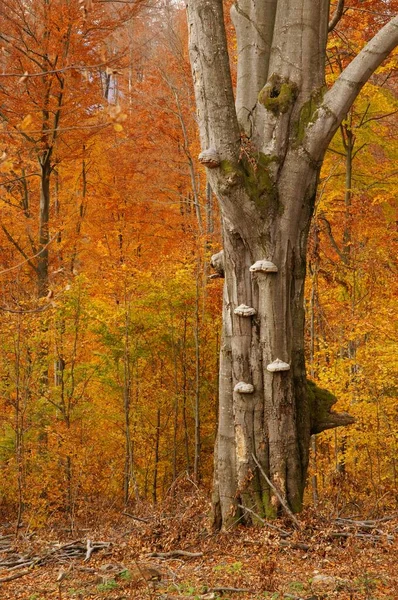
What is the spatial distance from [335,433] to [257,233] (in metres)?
5.67

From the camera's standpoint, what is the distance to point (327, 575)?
384cm

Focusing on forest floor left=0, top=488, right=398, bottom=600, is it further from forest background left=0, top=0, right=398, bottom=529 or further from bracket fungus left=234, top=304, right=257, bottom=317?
forest background left=0, top=0, right=398, bottom=529

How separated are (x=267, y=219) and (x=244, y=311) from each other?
0.79 metres

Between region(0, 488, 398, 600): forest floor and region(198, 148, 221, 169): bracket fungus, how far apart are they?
289cm

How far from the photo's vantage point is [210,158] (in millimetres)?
4484

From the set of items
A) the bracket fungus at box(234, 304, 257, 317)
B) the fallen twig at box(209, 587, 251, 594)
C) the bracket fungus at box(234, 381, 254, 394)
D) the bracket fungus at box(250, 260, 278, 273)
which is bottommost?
the fallen twig at box(209, 587, 251, 594)

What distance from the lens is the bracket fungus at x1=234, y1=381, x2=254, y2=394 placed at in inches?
194

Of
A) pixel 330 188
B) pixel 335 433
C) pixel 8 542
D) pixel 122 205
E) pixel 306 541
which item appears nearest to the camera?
pixel 306 541

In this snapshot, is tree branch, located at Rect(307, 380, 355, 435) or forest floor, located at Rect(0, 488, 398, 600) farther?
tree branch, located at Rect(307, 380, 355, 435)

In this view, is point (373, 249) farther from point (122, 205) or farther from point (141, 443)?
point (122, 205)

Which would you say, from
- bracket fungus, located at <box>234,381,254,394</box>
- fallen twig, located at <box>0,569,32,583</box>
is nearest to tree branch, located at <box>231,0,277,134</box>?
bracket fungus, located at <box>234,381,254,394</box>

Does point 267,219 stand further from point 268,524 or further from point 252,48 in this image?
point 268,524

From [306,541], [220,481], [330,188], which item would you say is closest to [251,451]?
[220,481]

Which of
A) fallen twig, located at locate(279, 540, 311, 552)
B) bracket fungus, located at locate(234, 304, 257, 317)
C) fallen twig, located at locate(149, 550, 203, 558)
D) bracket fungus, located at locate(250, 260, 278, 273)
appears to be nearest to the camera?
fallen twig, located at locate(279, 540, 311, 552)
